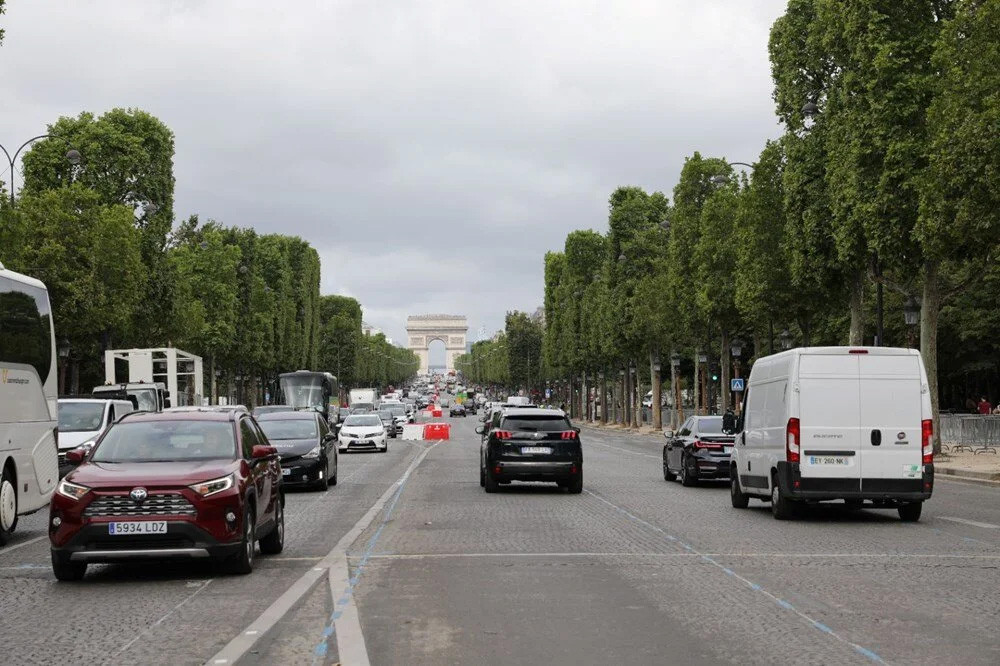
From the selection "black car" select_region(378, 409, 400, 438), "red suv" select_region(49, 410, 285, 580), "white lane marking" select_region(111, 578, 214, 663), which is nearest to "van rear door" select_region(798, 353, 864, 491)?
"red suv" select_region(49, 410, 285, 580)

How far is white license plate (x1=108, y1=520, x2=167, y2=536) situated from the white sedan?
39228 millimetres

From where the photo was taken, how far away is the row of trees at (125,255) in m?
49.3

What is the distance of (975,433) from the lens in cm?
4719

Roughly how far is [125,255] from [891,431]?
38166 millimetres

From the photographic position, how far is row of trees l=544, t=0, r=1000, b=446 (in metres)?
28.0

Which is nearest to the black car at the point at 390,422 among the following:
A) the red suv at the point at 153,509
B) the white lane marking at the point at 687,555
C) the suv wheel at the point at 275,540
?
the suv wheel at the point at 275,540

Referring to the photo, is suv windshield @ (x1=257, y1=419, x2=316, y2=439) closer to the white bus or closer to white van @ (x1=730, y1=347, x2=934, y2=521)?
the white bus

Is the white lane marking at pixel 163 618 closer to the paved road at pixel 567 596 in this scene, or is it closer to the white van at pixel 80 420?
the paved road at pixel 567 596

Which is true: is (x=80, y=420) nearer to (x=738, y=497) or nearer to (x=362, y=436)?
(x=738, y=497)

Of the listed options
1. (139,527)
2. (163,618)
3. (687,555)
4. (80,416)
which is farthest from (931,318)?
(163,618)

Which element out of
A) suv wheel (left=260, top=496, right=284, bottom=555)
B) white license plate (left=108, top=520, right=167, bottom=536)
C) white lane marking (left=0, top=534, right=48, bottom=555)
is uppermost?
white license plate (left=108, top=520, right=167, bottom=536)

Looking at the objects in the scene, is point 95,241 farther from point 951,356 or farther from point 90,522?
point 951,356

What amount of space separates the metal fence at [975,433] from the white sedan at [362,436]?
21.0 metres

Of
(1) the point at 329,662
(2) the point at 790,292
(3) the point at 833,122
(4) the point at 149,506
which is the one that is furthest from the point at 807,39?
(1) the point at 329,662
